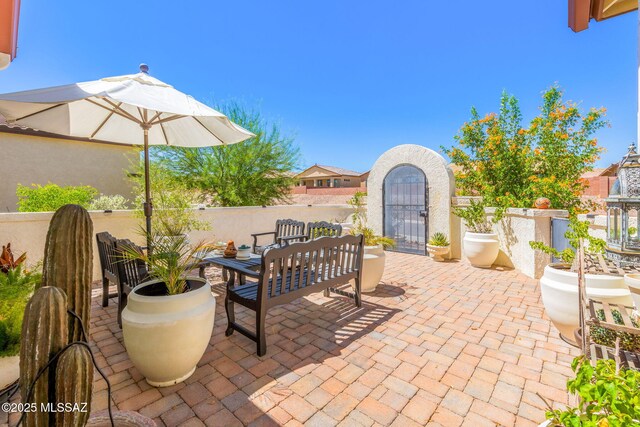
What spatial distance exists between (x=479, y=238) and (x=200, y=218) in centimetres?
623

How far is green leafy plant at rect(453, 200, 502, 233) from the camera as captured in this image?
254 inches

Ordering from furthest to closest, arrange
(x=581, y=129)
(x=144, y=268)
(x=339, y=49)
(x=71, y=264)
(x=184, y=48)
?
(x=339, y=49)
(x=184, y=48)
(x=581, y=129)
(x=144, y=268)
(x=71, y=264)

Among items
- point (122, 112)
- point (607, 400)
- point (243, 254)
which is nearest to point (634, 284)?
point (607, 400)

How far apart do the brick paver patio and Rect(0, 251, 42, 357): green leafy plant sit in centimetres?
72

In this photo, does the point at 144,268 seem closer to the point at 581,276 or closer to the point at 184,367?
the point at 184,367

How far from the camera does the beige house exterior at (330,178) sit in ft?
128

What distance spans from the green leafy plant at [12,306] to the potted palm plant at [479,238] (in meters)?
6.70

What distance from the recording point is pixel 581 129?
296 inches

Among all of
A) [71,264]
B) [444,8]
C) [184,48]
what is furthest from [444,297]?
[184,48]

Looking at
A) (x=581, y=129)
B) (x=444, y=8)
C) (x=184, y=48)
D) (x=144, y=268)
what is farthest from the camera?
(x=184, y=48)

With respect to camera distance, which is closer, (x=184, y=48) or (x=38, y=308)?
(x=38, y=308)

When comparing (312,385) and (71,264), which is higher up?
(71,264)

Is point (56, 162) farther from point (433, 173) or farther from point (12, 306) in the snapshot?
point (433, 173)

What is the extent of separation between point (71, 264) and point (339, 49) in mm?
12975
